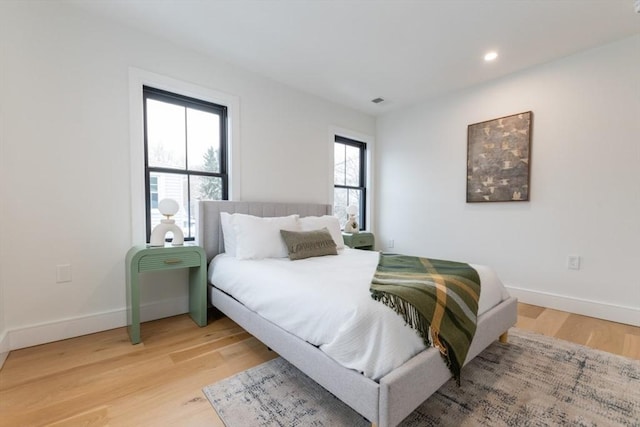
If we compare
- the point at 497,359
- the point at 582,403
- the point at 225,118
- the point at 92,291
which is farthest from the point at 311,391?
the point at 225,118

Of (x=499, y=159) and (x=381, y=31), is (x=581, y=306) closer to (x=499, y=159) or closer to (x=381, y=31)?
(x=499, y=159)

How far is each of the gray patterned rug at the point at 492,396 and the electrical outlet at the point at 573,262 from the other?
1091 millimetres

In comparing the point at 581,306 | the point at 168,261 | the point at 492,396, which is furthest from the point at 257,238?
the point at 581,306

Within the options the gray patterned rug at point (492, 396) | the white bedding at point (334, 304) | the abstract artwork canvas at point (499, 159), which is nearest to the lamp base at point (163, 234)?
the white bedding at point (334, 304)

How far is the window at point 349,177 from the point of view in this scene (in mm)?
4207

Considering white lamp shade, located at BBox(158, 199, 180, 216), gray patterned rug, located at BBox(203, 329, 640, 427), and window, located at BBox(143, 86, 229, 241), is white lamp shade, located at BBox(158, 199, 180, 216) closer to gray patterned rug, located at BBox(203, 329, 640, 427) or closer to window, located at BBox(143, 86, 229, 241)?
window, located at BBox(143, 86, 229, 241)

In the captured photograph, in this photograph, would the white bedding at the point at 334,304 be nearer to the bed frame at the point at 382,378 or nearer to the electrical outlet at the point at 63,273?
the bed frame at the point at 382,378

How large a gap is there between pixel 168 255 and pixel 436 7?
9.30 ft

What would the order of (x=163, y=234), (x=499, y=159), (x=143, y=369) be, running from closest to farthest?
1. (x=143, y=369)
2. (x=163, y=234)
3. (x=499, y=159)

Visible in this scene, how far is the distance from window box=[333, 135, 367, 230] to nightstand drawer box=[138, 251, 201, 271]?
2259 millimetres

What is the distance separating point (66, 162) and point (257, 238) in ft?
5.16

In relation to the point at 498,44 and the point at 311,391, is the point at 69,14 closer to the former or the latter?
the point at 311,391

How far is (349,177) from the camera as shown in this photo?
439 cm

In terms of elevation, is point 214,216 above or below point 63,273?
above
